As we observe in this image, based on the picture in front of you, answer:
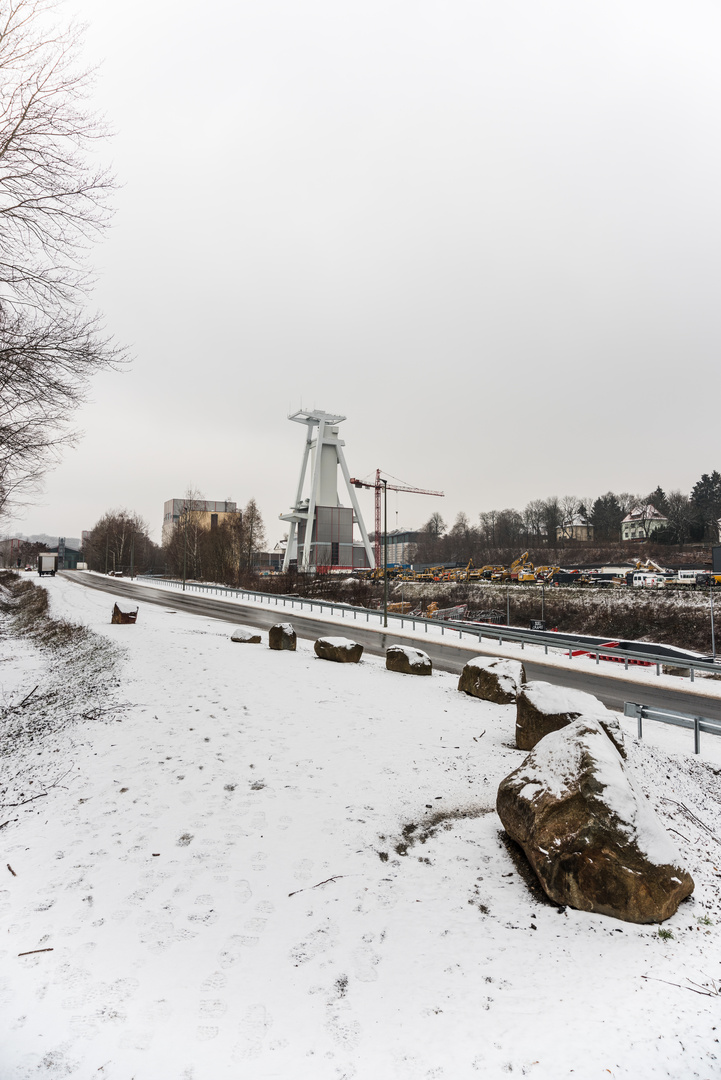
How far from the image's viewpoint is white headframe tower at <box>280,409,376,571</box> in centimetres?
8025

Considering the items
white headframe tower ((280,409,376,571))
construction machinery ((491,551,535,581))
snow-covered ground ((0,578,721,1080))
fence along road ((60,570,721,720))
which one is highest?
white headframe tower ((280,409,376,571))

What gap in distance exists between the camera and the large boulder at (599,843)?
4.98m

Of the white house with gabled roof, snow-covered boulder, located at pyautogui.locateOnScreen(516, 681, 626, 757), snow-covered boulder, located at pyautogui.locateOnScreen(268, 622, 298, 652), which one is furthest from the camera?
the white house with gabled roof

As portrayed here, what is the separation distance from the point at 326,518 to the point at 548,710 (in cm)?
7291

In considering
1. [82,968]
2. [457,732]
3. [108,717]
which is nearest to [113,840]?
[82,968]

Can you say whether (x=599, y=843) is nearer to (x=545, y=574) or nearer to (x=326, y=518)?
(x=545, y=574)

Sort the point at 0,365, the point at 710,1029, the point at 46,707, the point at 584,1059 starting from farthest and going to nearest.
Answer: the point at 46,707 < the point at 0,365 < the point at 710,1029 < the point at 584,1059

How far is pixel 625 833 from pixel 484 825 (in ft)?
6.28

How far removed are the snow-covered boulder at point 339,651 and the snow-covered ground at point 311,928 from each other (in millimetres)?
6659

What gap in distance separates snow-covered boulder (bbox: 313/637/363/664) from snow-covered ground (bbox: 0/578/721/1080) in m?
6.66

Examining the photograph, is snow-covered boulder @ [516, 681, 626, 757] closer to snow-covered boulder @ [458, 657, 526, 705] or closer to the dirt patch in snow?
snow-covered boulder @ [458, 657, 526, 705]

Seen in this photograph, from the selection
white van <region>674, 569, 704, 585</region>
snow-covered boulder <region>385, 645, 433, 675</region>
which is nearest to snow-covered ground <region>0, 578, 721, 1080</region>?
snow-covered boulder <region>385, 645, 433, 675</region>

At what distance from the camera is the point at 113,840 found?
5.90 meters

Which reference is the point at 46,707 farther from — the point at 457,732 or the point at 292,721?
the point at 457,732
